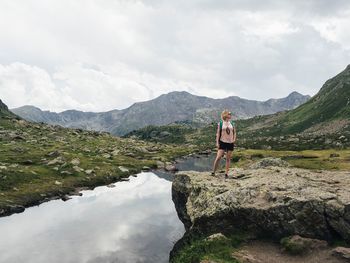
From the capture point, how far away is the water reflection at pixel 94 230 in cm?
3719

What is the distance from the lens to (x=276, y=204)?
2820cm

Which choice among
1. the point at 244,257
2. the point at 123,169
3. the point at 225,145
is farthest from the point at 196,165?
the point at 244,257

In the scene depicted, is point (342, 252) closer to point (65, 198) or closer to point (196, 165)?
point (65, 198)

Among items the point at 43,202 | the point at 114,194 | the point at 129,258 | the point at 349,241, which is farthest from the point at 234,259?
the point at 114,194

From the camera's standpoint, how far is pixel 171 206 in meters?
58.8

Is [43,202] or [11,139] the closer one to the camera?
[43,202]

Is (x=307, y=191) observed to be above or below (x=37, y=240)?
above

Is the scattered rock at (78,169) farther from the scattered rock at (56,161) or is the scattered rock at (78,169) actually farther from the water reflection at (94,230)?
the water reflection at (94,230)

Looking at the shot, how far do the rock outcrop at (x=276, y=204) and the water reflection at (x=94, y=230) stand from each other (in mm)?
7545

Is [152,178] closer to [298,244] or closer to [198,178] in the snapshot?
[198,178]

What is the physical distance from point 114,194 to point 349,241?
47.5 metres

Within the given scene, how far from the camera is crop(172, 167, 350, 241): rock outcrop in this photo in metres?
26.8

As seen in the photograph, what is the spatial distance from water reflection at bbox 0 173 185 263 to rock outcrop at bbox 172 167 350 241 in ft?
24.8

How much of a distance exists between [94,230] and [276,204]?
82.3 ft
